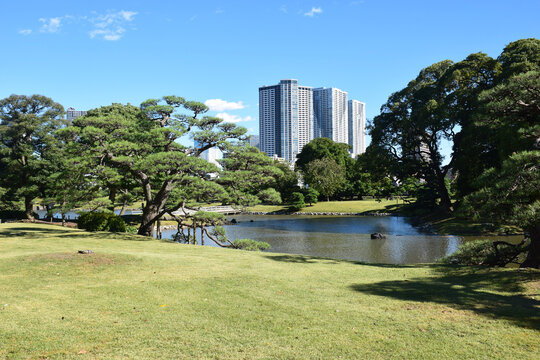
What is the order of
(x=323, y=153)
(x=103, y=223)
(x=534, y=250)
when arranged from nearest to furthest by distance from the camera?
(x=534, y=250) < (x=103, y=223) < (x=323, y=153)

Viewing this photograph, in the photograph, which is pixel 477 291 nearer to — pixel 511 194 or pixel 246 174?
pixel 511 194

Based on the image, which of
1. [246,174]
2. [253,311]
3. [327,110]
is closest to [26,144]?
[246,174]

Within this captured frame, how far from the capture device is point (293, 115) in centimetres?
17575

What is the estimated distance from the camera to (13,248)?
1297cm

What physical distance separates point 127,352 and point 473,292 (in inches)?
285

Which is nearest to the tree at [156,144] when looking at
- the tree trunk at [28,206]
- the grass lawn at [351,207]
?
the tree trunk at [28,206]

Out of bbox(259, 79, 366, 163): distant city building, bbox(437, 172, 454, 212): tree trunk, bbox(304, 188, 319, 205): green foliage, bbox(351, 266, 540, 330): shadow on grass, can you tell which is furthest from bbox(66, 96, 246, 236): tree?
bbox(259, 79, 366, 163): distant city building

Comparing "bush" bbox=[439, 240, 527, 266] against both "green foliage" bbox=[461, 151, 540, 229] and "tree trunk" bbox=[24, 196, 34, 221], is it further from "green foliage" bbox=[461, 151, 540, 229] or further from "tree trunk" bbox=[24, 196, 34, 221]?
"tree trunk" bbox=[24, 196, 34, 221]

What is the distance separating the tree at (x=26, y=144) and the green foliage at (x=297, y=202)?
36404 mm

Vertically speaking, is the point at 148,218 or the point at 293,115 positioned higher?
the point at 293,115

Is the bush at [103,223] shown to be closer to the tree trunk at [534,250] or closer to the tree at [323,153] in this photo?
the tree trunk at [534,250]

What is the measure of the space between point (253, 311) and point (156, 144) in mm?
13263

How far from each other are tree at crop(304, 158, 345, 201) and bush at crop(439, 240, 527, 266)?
47899 mm

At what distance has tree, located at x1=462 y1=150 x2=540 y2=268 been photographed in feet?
28.3
